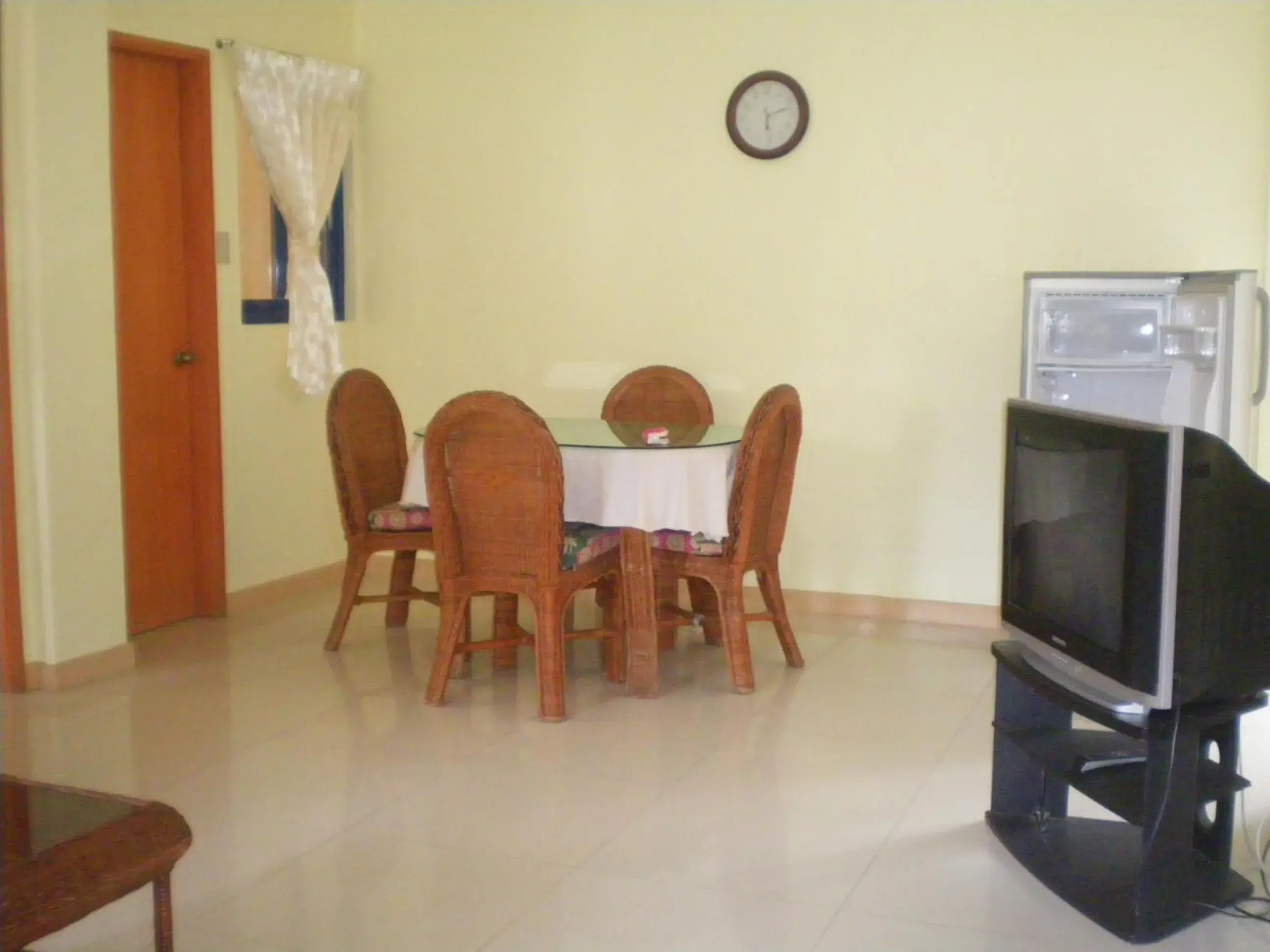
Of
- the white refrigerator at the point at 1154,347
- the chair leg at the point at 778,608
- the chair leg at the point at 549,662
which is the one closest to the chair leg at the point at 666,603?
the chair leg at the point at 778,608

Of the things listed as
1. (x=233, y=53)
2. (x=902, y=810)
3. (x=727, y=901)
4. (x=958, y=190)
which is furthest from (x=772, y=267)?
(x=727, y=901)

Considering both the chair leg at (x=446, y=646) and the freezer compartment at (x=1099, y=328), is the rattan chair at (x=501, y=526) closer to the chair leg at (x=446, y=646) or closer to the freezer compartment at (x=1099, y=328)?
the chair leg at (x=446, y=646)

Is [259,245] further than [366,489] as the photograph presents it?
Yes

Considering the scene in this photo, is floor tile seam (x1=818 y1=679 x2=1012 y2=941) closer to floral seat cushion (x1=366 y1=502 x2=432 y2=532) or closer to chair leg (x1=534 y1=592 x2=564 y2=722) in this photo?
chair leg (x1=534 y1=592 x2=564 y2=722)

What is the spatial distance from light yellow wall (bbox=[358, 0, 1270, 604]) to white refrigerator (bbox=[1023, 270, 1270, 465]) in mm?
415

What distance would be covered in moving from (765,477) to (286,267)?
7.98ft

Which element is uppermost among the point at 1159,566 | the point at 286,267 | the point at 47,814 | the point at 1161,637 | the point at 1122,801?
the point at 286,267

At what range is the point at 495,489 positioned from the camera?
402 centimetres

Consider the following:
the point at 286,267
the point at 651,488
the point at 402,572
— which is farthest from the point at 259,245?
the point at 651,488

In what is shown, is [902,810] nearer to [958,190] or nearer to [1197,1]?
[958,190]

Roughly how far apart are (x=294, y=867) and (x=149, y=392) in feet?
8.50

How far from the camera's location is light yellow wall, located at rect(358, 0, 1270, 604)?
15.7ft

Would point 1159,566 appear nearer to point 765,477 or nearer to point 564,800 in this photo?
point 564,800

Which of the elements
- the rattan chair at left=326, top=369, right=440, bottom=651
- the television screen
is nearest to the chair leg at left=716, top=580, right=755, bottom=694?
the rattan chair at left=326, top=369, right=440, bottom=651
